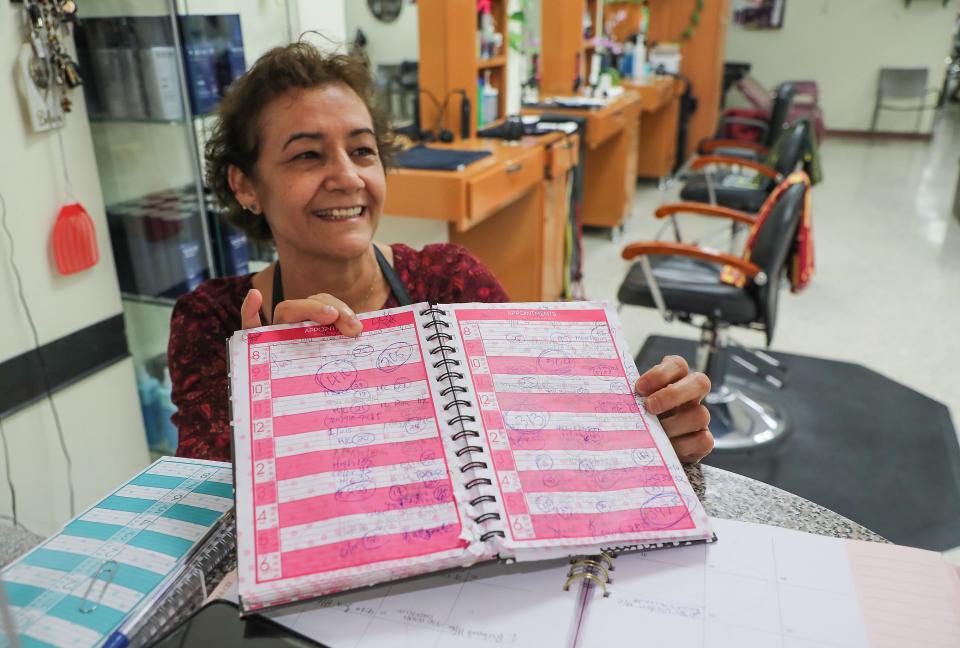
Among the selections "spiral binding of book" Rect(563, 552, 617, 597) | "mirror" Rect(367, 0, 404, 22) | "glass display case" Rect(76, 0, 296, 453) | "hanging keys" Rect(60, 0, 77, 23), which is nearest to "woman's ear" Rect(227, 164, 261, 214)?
"glass display case" Rect(76, 0, 296, 453)

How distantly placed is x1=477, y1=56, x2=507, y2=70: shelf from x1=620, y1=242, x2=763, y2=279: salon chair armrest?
145 cm

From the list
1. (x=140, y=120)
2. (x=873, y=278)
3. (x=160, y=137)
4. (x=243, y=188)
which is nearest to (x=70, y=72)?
(x=140, y=120)

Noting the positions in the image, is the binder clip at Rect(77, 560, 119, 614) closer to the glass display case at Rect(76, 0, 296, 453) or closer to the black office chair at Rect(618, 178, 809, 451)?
the glass display case at Rect(76, 0, 296, 453)

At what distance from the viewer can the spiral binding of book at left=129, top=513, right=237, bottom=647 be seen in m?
0.62

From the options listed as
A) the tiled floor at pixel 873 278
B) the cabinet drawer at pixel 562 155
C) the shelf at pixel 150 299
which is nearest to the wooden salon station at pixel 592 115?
the tiled floor at pixel 873 278

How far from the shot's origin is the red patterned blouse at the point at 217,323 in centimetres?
109

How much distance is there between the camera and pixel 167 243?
217 centimetres

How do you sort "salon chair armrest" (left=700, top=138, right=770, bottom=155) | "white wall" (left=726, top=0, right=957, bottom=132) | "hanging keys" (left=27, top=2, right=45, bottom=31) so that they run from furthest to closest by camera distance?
"white wall" (left=726, top=0, right=957, bottom=132) < "salon chair armrest" (left=700, top=138, right=770, bottom=155) < "hanging keys" (left=27, top=2, right=45, bottom=31)

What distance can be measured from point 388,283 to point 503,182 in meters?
1.55

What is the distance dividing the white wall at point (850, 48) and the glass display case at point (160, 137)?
858 cm

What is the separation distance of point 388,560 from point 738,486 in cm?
50

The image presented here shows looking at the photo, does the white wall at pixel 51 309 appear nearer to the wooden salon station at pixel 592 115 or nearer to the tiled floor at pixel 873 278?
the tiled floor at pixel 873 278

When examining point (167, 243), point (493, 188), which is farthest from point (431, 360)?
point (493, 188)

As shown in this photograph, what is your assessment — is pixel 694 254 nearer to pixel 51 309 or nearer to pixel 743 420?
pixel 743 420
